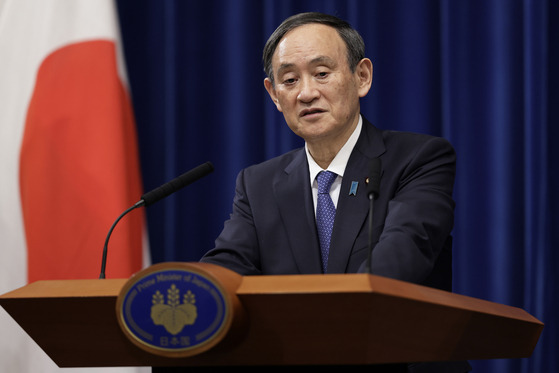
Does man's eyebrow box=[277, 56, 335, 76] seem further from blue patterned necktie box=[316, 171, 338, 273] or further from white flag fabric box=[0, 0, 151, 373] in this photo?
white flag fabric box=[0, 0, 151, 373]

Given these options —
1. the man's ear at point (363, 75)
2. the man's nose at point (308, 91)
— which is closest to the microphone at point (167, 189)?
the man's nose at point (308, 91)

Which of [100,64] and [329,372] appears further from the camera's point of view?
[100,64]

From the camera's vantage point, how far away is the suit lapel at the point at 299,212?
1.68 metres

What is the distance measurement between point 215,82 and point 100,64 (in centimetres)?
59

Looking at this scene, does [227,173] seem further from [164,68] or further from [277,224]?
[277,224]

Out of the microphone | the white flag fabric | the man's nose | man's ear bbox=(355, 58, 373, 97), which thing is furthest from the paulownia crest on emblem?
the white flag fabric

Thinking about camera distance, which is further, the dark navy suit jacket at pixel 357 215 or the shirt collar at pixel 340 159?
the shirt collar at pixel 340 159

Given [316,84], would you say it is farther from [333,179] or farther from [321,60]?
[333,179]

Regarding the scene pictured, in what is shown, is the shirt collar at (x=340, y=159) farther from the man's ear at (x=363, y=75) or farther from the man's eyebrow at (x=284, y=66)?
the man's eyebrow at (x=284, y=66)

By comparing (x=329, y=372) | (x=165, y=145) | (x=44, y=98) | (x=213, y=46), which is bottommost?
(x=329, y=372)

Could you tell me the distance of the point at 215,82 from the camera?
9.62 feet

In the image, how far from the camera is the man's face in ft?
6.14

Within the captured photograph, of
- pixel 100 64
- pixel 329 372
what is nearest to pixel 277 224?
pixel 329 372

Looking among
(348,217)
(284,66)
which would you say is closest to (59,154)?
(284,66)
